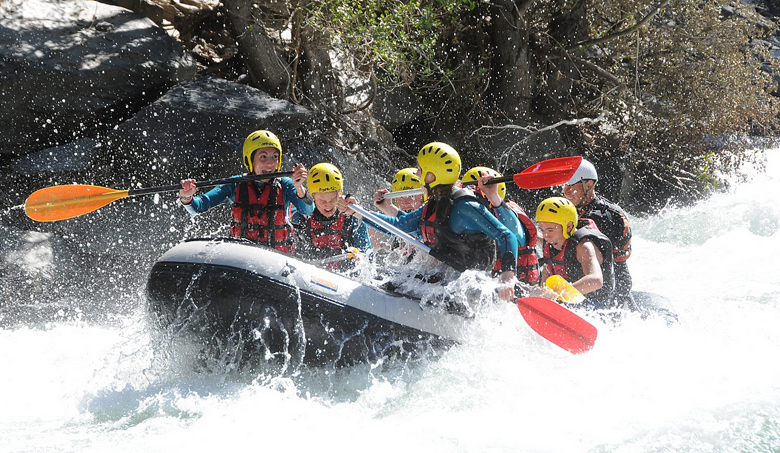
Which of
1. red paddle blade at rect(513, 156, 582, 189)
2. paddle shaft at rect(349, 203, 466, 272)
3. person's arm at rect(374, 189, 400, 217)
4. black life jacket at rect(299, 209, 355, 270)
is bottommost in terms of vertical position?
black life jacket at rect(299, 209, 355, 270)

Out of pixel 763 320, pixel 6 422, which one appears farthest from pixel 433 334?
pixel 763 320

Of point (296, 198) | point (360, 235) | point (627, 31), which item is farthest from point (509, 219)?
point (627, 31)

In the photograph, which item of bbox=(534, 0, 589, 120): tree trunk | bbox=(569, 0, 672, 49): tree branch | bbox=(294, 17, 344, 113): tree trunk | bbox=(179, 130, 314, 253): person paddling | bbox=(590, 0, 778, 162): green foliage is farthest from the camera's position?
bbox=(590, 0, 778, 162): green foliage

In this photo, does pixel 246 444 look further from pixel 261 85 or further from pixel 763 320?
pixel 261 85

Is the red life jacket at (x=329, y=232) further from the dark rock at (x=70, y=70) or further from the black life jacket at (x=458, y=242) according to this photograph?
the dark rock at (x=70, y=70)

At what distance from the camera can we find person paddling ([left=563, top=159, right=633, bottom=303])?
479 cm

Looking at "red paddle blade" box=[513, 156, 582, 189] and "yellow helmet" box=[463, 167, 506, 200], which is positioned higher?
"red paddle blade" box=[513, 156, 582, 189]

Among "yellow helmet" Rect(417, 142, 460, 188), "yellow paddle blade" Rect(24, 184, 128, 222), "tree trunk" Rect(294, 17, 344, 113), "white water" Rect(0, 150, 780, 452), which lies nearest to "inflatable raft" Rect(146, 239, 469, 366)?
"white water" Rect(0, 150, 780, 452)

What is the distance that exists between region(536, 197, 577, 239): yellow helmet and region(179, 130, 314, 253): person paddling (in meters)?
1.50

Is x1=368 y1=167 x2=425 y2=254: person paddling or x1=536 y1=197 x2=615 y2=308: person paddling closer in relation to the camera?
x1=536 y1=197 x2=615 y2=308: person paddling

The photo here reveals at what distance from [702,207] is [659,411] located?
269 inches

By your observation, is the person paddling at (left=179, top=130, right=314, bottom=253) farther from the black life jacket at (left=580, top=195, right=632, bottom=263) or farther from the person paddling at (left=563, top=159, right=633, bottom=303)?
the black life jacket at (left=580, top=195, right=632, bottom=263)

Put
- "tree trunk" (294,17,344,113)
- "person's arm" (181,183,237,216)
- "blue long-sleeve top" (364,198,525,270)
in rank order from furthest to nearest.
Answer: "tree trunk" (294,17,344,113) < "person's arm" (181,183,237,216) < "blue long-sleeve top" (364,198,525,270)

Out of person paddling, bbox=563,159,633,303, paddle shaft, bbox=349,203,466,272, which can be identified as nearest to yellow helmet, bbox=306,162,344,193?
paddle shaft, bbox=349,203,466,272
